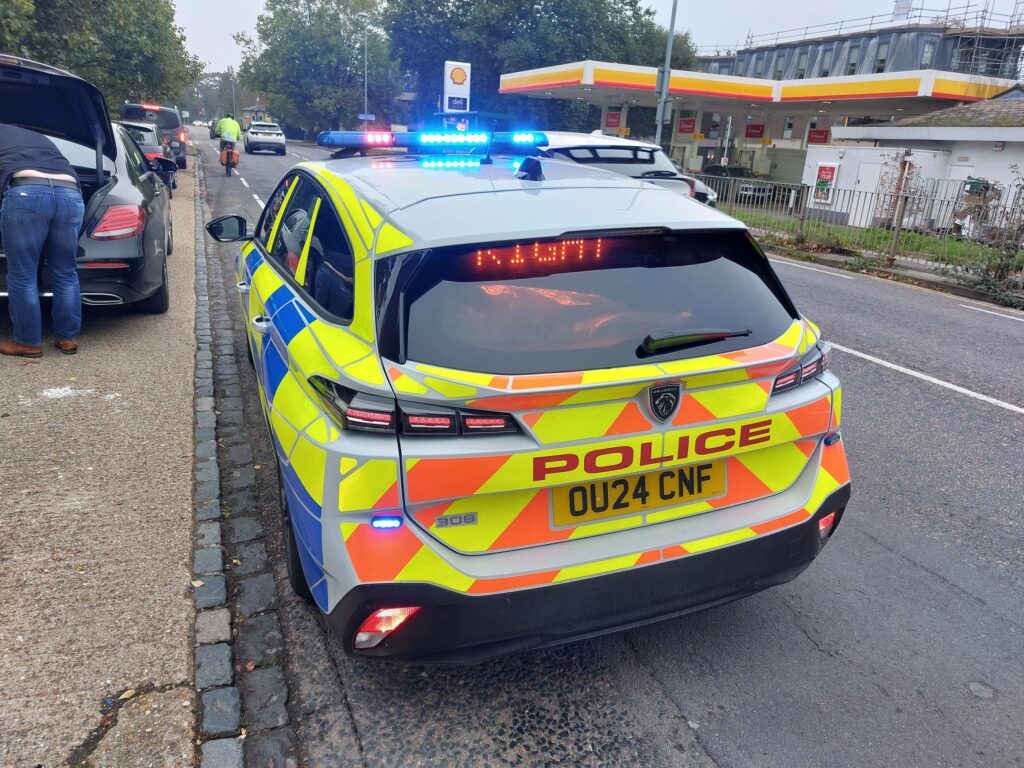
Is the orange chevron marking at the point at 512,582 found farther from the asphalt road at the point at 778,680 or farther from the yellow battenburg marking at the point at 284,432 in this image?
the yellow battenburg marking at the point at 284,432

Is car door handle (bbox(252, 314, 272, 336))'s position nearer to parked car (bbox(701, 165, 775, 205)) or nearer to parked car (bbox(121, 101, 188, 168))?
parked car (bbox(701, 165, 775, 205))

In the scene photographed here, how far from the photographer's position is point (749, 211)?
16.8m

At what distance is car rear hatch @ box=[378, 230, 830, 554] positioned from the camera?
7.00ft

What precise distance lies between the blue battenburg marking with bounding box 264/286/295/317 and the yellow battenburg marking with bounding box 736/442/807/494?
6.52ft

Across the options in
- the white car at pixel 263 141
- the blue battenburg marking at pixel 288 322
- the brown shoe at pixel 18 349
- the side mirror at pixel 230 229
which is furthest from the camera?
the white car at pixel 263 141

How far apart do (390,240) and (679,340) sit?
3.15ft

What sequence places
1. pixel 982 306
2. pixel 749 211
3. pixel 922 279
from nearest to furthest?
pixel 982 306 < pixel 922 279 < pixel 749 211

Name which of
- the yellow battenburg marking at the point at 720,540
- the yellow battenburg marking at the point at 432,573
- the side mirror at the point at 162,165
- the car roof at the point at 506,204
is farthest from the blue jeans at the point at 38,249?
the yellow battenburg marking at the point at 720,540

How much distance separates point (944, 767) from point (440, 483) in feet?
5.86

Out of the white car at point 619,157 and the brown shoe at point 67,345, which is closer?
the brown shoe at point 67,345

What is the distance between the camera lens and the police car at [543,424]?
2139 mm

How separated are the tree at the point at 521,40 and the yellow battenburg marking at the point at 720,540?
5566 centimetres

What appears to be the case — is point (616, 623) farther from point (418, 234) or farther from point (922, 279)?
point (922, 279)

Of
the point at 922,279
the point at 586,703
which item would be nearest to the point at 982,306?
the point at 922,279
